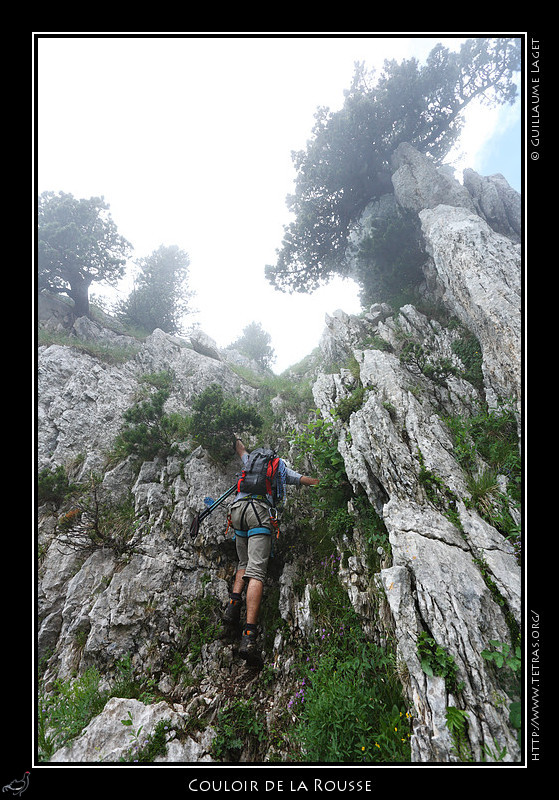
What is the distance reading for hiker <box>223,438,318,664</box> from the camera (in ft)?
16.7

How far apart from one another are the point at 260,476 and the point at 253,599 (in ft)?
7.39

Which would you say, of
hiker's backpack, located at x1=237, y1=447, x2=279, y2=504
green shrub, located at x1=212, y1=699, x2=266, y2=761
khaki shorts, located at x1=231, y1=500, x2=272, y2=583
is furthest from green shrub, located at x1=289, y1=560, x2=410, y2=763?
hiker's backpack, located at x1=237, y1=447, x2=279, y2=504

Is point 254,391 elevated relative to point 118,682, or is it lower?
elevated

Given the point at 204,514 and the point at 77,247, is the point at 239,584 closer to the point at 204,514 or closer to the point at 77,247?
the point at 204,514

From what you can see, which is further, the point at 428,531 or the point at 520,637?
the point at 428,531

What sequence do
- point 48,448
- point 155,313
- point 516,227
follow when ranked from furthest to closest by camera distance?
point 155,313 → point 516,227 → point 48,448

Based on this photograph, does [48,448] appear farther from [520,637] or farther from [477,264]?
[477,264]

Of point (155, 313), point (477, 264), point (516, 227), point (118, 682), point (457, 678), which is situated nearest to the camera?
point (457, 678)

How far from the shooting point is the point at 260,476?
635cm

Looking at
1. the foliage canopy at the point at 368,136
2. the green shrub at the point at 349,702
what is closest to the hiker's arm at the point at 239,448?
the green shrub at the point at 349,702

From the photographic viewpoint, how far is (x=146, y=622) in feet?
17.3

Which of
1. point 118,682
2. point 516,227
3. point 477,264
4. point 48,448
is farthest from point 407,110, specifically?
point 118,682

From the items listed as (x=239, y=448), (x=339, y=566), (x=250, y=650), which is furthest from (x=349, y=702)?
(x=239, y=448)

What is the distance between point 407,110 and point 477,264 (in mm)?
12391
